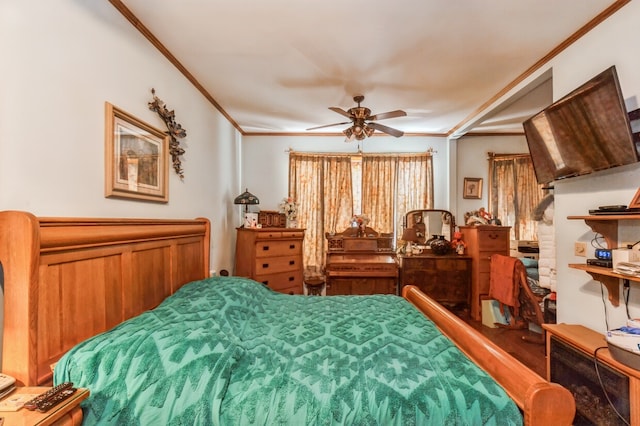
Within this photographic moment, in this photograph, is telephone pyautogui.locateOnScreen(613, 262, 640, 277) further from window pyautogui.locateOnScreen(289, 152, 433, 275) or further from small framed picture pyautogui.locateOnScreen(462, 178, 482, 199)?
small framed picture pyautogui.locateOnScreen(462, 178, 482, 199)

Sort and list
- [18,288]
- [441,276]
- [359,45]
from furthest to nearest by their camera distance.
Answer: [441,276]
[359,45]
[18,288]

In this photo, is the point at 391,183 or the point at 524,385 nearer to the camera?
the point at 524,385

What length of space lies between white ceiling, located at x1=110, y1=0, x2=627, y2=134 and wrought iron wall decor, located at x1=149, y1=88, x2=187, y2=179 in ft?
1.49

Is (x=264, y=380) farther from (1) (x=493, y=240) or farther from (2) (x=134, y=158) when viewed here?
(1) (x=493, y=240)

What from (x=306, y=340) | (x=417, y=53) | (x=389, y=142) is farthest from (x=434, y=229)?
(x=306, y=340)

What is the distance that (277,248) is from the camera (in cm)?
370

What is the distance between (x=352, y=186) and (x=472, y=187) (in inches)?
75.8

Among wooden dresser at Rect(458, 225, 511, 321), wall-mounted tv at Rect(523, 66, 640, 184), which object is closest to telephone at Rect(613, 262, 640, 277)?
wall-mounted tv at Rect(523, 66, 640, 184)

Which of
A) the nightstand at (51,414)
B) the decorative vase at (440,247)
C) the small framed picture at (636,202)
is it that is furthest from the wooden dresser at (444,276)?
the nightstand at (51,414)

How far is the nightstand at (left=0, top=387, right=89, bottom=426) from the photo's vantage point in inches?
32.3

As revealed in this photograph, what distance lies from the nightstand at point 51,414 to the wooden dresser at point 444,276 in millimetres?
3626

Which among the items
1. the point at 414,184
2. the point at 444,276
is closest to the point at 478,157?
the point at 414,184

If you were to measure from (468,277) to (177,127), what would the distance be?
12.9ft

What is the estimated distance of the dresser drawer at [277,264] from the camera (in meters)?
3.53
